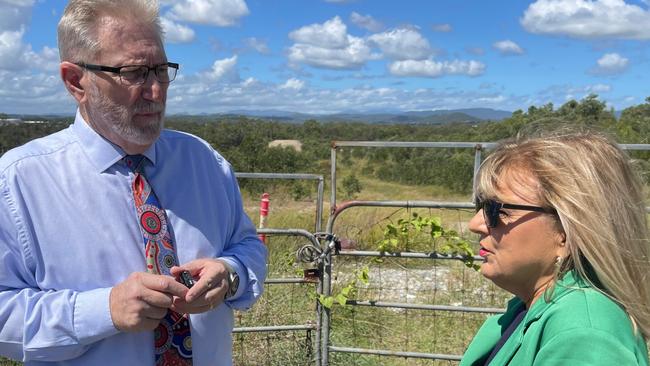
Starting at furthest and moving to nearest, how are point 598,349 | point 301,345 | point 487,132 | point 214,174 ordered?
point 487,132 → point 301,345 → point 214,174 → point 598,349

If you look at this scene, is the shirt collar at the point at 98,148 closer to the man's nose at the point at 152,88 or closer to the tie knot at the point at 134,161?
the tie knot at the point at 134,161

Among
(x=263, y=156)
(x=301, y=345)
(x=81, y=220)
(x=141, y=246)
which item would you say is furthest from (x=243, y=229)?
(x=263, y=156)

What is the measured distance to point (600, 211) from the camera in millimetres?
1349

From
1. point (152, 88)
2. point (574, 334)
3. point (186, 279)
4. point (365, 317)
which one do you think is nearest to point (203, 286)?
point (186, 279)

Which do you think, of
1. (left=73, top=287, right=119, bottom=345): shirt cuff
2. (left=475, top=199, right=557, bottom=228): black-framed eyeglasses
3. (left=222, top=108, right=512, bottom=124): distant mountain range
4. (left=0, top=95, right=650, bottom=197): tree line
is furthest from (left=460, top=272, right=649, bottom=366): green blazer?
(left=222, top=108, right=512, bottom=124): distant mountain range

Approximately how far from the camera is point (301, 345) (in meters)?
4.38

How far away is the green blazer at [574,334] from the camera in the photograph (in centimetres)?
119

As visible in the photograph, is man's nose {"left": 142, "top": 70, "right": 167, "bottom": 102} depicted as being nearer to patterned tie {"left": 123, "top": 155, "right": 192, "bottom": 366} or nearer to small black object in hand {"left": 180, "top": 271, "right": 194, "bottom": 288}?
patterned tie {"left": 123, "top": 155, "right": 192, "bottom": 366}

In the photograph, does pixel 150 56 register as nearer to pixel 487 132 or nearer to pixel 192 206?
pixel 192 206

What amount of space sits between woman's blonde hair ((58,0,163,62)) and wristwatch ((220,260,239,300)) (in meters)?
0.74

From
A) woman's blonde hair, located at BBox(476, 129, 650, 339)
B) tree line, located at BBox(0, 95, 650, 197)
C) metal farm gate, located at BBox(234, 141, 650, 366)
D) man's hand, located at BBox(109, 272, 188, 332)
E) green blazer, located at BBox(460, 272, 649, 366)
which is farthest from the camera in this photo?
tree line, located at BBox(0, 95, 650, 197)

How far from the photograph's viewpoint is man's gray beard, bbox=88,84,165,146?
166 cm

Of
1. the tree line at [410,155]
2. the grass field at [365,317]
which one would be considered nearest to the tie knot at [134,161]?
the grass field at [365,317]

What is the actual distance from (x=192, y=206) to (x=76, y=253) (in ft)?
1.24
